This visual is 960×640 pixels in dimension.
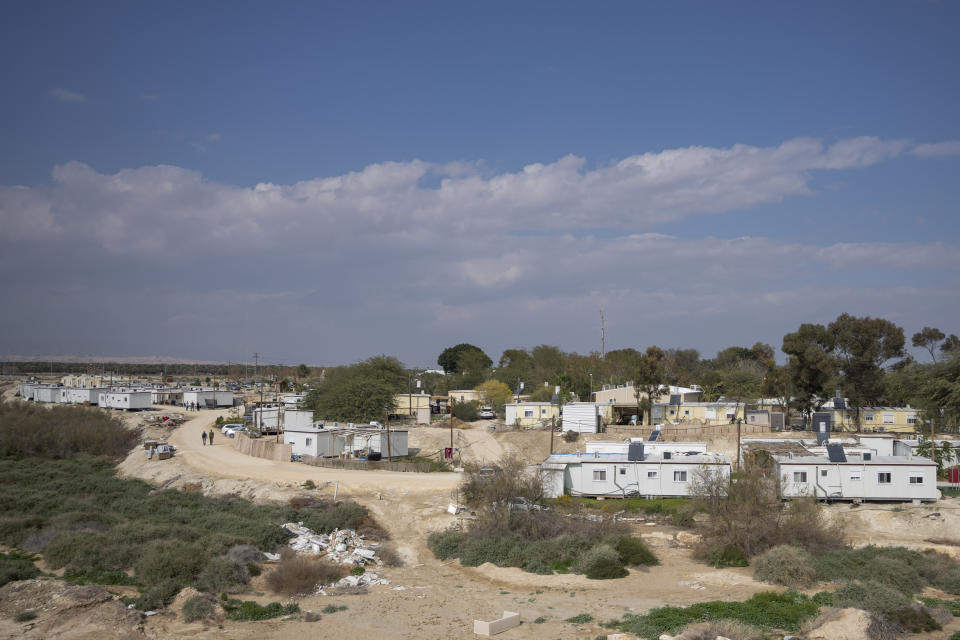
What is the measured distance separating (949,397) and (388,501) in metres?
34.7

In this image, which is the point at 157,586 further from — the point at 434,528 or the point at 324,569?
the point at 434,528

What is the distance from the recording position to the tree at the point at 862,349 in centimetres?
5825

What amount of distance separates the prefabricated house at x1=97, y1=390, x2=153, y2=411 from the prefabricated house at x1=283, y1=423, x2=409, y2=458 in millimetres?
46641

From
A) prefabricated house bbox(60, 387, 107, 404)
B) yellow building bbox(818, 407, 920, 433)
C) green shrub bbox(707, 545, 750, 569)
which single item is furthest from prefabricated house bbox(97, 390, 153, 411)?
green shrub bbox(707, 545, 750, 569)

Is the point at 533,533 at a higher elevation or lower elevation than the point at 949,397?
lower

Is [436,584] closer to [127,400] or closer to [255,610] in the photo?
[255,610]

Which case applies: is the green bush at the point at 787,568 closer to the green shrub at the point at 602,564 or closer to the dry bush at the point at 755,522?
the dry bush at the point at 755,522

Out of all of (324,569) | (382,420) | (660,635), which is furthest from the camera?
(382,420)

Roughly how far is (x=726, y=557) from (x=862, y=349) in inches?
1543

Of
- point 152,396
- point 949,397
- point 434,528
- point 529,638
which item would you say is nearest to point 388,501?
point 434,528

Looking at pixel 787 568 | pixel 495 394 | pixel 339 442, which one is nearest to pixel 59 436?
pixel 339 442

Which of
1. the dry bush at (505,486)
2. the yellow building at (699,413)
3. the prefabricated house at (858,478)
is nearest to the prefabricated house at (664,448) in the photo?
the prefabricated house at (858,478)

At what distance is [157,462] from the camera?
160 feet

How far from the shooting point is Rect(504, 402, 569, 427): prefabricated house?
61.8m
